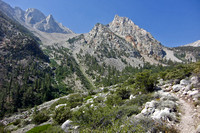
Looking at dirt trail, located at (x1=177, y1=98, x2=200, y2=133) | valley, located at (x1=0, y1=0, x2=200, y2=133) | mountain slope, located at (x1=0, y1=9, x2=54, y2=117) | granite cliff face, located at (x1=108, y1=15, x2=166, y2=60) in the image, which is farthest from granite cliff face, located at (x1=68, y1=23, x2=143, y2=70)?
dirt trail, located at (x1=177, y1=98, x2=200, y2=133)

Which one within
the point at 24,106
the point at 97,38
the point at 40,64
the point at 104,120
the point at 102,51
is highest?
the point at 97,38

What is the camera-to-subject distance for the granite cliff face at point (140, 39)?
151 m

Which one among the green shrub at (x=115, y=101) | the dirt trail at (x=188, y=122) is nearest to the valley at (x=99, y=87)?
the dirt trail at (x=188, y=122)

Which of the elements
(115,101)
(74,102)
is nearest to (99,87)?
(74,102)

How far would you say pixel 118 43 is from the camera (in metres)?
151

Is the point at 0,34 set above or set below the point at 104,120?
above

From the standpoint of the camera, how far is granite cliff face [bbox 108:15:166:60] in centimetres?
15125

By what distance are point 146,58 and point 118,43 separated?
4461 cm

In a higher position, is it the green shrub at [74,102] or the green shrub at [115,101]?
the green shrub at [115,101]

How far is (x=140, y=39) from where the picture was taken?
536 ft

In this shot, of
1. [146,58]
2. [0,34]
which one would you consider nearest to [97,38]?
[146,58]

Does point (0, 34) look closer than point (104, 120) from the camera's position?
No

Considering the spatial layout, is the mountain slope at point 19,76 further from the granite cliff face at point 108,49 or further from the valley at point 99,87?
the granite cliff face at point 108,49

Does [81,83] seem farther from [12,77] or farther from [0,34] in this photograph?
[0,34]
